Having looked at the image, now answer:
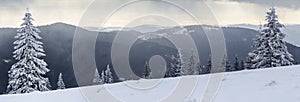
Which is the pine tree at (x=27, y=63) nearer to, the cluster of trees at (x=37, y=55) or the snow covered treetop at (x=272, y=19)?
the cluster of trees at (x=37, y=55)

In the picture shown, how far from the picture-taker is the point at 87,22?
10.9 m

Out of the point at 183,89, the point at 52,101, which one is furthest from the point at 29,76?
the point at 183,89

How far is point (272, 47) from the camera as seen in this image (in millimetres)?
27188

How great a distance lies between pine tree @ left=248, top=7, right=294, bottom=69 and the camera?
2708 cm

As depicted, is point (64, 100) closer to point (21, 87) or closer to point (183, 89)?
point (183, 89)

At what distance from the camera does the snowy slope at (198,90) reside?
806 centimetres

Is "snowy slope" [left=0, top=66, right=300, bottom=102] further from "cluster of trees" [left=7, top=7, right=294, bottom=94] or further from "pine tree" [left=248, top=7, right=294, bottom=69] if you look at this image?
"pine tree" [left=248, top=7, right=294, bottom=69]

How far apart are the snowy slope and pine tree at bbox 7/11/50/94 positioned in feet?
52.5

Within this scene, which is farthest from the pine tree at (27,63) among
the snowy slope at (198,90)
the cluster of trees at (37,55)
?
the snowy slope at (198,90)

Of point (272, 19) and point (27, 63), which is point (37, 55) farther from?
point (272, 19)

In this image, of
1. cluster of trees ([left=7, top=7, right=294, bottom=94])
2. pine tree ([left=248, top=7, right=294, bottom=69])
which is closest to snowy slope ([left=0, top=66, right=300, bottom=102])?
cluster of trees ([left=7, top=7, right=294, bottom=94])

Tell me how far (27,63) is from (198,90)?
1991 centimetres

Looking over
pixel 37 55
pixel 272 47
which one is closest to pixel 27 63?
pixel 37 55

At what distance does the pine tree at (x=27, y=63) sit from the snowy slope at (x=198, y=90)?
1601 centimetres
